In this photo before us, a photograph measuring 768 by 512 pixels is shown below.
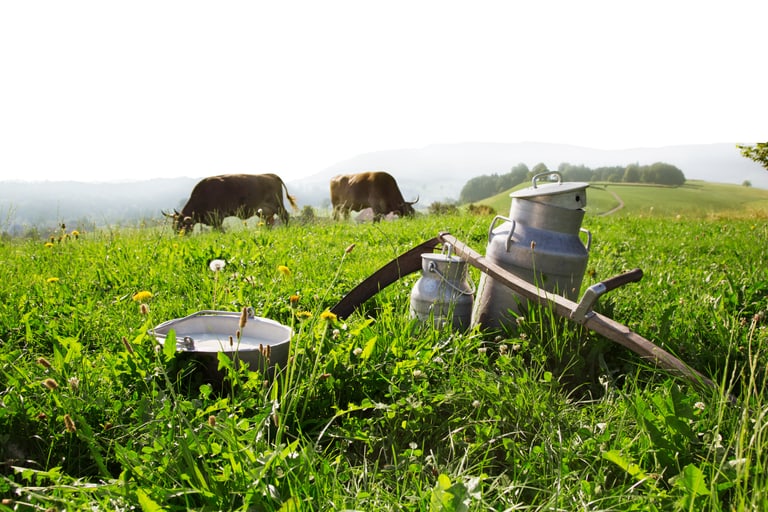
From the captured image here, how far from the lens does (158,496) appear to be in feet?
5.36

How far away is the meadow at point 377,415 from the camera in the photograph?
1682 mm

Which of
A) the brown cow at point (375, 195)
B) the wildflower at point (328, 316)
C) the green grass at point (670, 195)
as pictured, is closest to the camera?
the wildflower at point (328, 316)

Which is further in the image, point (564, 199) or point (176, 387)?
point (564, 199)

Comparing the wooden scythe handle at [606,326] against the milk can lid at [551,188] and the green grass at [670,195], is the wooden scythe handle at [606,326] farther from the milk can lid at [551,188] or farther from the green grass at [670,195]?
the green grass at [670,195]

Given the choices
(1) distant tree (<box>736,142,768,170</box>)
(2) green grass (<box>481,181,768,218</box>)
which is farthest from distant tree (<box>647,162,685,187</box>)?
(1) distant tree (<box>736,142,768,170</box>)

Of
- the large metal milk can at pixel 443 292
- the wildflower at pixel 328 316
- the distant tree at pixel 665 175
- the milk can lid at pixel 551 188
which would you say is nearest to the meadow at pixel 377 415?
the wildflower at pixel 328 316

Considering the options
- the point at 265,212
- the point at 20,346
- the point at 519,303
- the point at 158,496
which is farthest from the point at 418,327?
the point at 265,212

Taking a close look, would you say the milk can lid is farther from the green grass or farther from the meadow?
the green grass

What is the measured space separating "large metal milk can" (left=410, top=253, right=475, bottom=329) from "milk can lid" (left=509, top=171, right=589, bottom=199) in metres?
0.54

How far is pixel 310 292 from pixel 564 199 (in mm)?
1837

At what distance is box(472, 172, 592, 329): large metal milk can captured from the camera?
3.20 meters

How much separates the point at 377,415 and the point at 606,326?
117 cm

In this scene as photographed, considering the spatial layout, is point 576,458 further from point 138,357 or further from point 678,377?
point 138,357

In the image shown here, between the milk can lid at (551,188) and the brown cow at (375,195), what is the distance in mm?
15041
